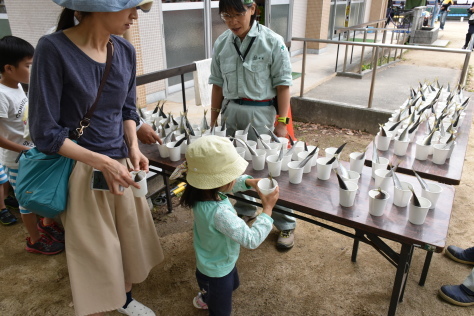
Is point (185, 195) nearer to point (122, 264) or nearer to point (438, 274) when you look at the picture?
point (122, 264)

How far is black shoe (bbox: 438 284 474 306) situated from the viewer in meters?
2.46

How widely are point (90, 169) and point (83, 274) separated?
22.2 inches

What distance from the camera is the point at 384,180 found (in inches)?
78.2

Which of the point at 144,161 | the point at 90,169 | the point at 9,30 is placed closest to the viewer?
the point at 90,169

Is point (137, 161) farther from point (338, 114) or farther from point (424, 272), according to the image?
point (338, 114)

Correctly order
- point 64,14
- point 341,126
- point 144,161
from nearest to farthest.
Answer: point 64,14, point 144,161, point 341,126

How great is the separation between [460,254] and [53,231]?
11.6ft

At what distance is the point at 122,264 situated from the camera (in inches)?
79.1

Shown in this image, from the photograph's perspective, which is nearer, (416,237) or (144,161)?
(416,237)

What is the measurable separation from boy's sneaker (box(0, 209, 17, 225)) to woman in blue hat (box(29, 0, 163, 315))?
6.27 ft

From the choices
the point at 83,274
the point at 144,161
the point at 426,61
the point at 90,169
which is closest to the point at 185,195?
the point at 144,161

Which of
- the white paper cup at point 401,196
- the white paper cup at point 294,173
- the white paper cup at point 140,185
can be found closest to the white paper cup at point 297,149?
the white paper cup at point 294,173

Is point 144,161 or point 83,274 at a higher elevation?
point 144,161

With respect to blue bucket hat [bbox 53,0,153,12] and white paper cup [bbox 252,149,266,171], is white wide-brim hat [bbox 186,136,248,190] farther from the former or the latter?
blue bucket hat [bbox 53,0,153,12]
